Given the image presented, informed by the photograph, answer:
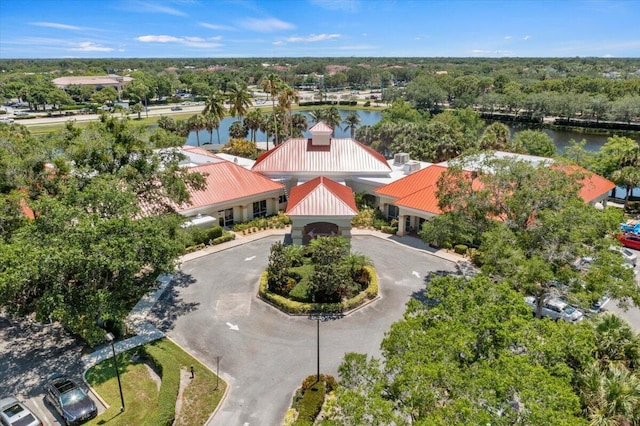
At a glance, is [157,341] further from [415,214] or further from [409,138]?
[409,138]

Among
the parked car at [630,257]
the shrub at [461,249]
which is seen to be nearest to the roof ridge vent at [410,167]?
the shrub at [461,249]

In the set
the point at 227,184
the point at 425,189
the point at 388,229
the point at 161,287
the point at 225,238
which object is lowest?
the point at 161,287

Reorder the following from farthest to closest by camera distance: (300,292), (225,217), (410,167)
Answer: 1. (410,167)
2. (225,217)
3. (300,292)

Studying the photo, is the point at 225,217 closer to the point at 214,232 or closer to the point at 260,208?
the point at 260,208

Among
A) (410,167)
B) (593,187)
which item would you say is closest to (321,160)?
(410,167)

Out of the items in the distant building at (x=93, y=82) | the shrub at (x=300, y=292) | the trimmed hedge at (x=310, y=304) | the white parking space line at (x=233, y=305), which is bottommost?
the white parking space line at (x=233, y=305)

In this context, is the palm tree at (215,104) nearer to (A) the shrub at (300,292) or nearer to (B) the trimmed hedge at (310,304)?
(B) the trimmed hedge at (310,304)
